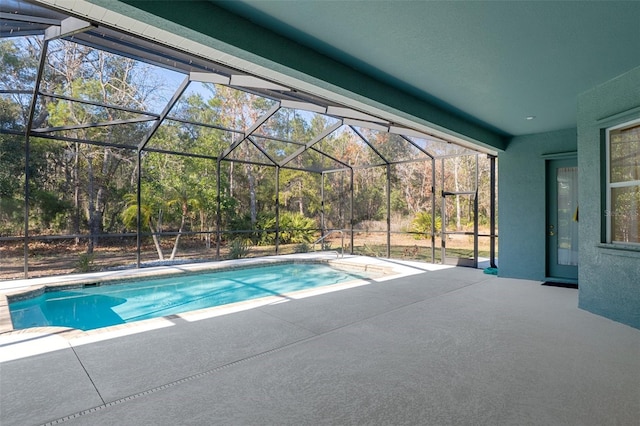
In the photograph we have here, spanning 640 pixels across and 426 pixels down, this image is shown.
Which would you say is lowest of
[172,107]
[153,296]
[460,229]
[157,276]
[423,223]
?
[153,296]

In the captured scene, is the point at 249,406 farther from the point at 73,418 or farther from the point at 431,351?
the point at 431,351

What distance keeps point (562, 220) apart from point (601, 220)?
2136mm

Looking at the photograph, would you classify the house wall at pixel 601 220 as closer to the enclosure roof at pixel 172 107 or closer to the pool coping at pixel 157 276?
the enclosure roof at pixel 172 107

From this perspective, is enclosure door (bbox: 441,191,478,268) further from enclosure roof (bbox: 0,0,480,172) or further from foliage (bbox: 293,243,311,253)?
foliage (bbox: 293,243,311,253)

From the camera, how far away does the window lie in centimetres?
381

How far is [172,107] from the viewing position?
6.49m

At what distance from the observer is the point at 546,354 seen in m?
2.90

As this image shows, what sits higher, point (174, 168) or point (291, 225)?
point (174, 168)

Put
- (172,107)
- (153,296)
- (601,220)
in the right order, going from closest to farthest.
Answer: (601,220) < (153,296) < (172,107)

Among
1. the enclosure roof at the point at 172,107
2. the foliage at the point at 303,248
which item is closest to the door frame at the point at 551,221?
the enclosure roof at the point at 172,107

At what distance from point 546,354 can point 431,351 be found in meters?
0.97

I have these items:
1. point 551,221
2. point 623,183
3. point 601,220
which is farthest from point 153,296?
point 551,221

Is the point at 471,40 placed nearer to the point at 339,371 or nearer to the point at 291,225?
the point at 339,371

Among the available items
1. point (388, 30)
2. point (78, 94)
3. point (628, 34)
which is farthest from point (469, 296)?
point (78, 94)
